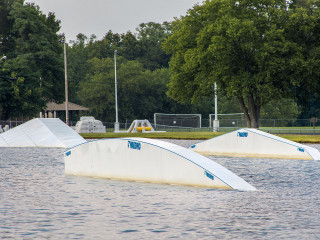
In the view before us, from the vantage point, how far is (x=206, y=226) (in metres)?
9.45

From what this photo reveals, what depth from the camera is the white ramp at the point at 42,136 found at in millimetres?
34406

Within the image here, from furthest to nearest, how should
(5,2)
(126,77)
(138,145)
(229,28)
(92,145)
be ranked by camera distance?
(126,77), (5,2), (229,28), (92,145), (138,145)

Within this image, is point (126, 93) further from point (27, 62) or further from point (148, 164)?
point (148, 164)

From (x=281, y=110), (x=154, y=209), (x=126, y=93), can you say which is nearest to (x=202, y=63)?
(x=154, y=209)

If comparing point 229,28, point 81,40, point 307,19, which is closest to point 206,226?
point 229,28

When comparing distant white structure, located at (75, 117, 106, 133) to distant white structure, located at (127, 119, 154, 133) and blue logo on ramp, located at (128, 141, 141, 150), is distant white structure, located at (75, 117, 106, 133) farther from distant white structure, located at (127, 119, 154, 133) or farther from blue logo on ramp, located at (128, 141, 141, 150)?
blue logo on ramp, located at (128, 141, 141, 150)

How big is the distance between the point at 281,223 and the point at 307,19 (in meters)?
39.7

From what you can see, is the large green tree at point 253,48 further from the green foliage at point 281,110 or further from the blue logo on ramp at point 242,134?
the green foliage at point 281,110

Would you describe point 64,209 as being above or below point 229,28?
below

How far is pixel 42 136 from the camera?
3506cm

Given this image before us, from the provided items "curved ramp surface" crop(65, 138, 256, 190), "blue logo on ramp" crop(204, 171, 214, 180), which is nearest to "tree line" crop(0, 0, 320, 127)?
"curved ramp surface" crop(65, 138, 256, 190)

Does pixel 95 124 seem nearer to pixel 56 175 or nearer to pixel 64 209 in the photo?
pixel 56 175

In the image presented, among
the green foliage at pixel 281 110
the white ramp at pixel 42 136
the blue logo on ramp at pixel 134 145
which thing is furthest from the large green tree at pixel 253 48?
the green foliage at pixel 281 110

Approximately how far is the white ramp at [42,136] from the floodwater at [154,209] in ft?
55.6
